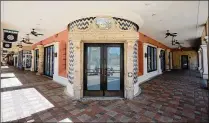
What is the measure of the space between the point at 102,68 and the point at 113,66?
1.31 ft

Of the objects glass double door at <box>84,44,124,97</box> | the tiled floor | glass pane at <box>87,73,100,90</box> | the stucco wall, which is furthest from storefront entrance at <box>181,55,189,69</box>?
glass pane at <box>87,73,100,90</box>

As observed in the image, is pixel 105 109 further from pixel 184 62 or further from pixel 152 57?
pixel 184 62

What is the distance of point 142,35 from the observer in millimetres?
6715

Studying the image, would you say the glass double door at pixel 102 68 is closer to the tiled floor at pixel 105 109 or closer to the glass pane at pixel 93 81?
the glass pane at pixel 93 81

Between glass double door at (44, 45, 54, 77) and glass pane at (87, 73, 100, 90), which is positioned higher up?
glass double door at (44, 45, 54, 77)

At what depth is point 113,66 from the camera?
4395 mm

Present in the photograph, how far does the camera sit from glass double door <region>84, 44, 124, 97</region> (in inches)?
171

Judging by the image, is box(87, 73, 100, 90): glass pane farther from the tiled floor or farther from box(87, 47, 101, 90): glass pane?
the tiled floor

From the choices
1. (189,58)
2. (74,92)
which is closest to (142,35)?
(74,92)

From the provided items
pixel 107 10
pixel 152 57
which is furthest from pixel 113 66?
pixel 152 57

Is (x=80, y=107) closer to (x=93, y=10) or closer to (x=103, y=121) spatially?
(x=103, y=121)

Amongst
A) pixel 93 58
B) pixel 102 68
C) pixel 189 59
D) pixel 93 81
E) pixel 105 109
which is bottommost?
pixel 105 109

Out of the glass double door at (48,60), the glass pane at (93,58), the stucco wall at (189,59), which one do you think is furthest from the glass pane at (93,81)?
the stucco wall at (189,59)

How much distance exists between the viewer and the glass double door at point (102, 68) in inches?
171
